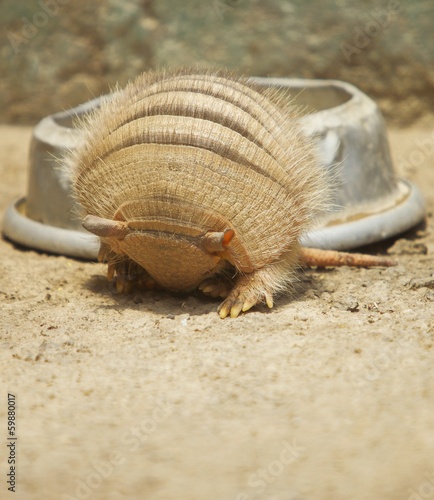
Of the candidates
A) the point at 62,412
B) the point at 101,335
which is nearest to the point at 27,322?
the point at 101,335

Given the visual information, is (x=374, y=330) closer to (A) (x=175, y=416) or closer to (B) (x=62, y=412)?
(A) (x=175, y=416)

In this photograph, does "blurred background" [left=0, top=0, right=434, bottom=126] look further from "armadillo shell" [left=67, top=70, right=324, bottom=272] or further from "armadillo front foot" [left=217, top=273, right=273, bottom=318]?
"armadillo front foot" [left=217, top=273, right=273, bottom=318]

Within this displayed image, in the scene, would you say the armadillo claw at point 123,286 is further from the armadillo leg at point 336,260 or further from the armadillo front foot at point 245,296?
the armadillo leg at point 336,260

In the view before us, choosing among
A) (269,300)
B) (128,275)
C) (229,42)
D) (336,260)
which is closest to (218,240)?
(269,300)

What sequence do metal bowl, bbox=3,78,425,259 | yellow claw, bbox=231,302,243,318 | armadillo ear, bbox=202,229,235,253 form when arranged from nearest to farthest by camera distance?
armadillo ear, bbox=202,229,235,253 < yellow claw, bbox=231,302,243,318 < metal bowl, bbox=3,78,425,259

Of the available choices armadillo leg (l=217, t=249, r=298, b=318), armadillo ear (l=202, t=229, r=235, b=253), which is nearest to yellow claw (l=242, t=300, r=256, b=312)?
armadillo leg (l=217, t=249, r=298, b=318)

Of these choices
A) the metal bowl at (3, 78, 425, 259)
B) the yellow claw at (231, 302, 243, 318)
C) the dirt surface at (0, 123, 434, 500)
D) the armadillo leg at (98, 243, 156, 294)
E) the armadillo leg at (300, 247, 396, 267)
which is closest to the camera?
the dirt surface at (0, 123, 434, 500)

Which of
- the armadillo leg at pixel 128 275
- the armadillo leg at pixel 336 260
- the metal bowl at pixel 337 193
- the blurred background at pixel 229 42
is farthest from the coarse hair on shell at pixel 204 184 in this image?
the blurred background at pixel 229 42
